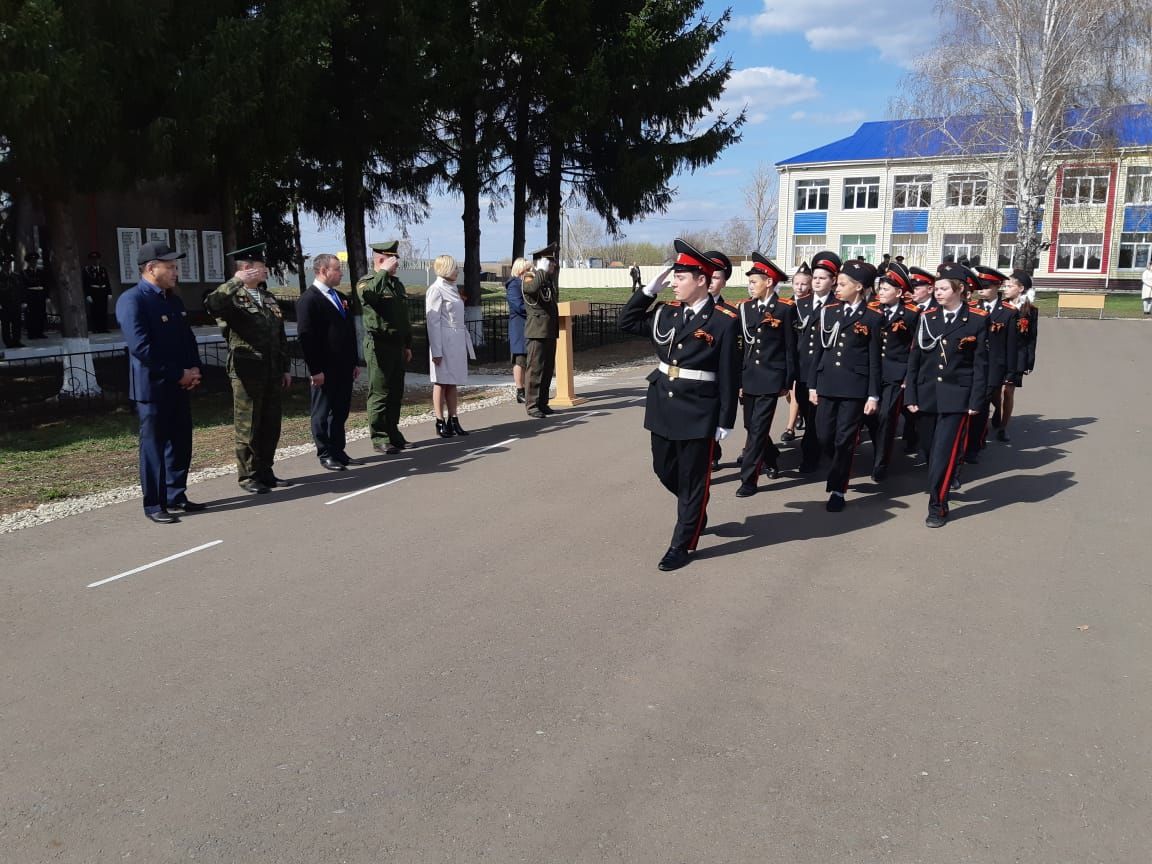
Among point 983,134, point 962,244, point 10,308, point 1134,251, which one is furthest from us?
point 962,244

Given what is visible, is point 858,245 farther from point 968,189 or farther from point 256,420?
point 256,420

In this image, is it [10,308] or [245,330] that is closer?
[245,330]

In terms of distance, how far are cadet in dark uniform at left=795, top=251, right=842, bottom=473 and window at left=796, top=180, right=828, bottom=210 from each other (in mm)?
53229

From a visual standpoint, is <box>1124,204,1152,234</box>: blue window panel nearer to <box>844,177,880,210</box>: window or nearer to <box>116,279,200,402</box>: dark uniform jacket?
<box>844,177,880,210</box>: window

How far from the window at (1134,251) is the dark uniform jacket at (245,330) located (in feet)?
177

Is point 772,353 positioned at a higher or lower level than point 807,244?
lower

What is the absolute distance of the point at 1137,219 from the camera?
49.4m

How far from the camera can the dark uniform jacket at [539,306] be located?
1121 centimetres

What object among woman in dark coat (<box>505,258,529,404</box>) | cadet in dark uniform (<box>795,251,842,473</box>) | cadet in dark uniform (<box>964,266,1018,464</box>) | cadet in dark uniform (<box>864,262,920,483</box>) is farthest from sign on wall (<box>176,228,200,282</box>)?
cadet in dark uniform (<box>964,266,1018,464</box>)

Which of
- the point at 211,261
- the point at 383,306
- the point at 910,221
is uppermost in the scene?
the point at 910,221

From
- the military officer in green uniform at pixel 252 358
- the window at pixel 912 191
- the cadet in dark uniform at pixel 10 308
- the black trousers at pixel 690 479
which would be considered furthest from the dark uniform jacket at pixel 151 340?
the window at pixel 912 191

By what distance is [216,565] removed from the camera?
5773mm

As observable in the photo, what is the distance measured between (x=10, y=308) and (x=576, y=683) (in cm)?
1698

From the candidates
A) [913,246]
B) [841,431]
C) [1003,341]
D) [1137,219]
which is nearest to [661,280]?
[841,431]
